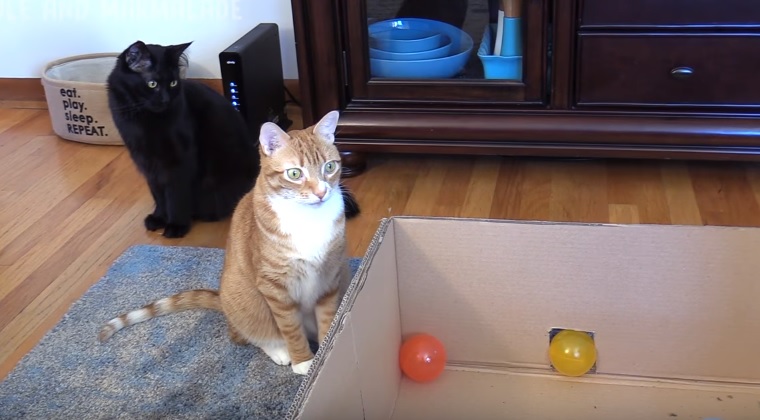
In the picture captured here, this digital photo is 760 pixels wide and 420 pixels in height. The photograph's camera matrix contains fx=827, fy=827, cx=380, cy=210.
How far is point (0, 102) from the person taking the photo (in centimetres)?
269

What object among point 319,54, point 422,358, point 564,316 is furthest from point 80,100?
point 564,316

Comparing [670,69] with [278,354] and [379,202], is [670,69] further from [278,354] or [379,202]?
[278,354]

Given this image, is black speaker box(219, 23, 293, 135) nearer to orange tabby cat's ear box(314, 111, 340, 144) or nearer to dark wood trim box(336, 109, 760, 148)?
dark wood trim box(336, 109, 760, 148)

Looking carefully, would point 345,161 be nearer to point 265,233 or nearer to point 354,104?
point 354,104

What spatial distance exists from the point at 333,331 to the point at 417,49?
1.23 meters

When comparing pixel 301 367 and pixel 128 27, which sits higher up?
pixel 128 27

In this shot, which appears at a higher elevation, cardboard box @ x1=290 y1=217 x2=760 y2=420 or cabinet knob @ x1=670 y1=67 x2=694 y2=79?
cabinet knob @ x1=670 y1=67 x2=694 y2=79

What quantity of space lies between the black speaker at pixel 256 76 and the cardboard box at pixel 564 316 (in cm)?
111

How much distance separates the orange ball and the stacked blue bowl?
2.97 feet

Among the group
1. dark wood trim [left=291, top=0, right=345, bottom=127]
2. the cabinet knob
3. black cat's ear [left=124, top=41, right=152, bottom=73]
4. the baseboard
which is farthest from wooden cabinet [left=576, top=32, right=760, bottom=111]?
the baseboard

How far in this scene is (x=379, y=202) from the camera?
195 centimetres

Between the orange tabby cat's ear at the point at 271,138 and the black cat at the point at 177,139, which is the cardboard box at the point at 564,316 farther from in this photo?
the black cat at the point at 177,139

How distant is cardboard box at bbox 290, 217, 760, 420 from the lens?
1053 millimetres

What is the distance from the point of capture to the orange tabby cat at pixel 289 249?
1258 mm
